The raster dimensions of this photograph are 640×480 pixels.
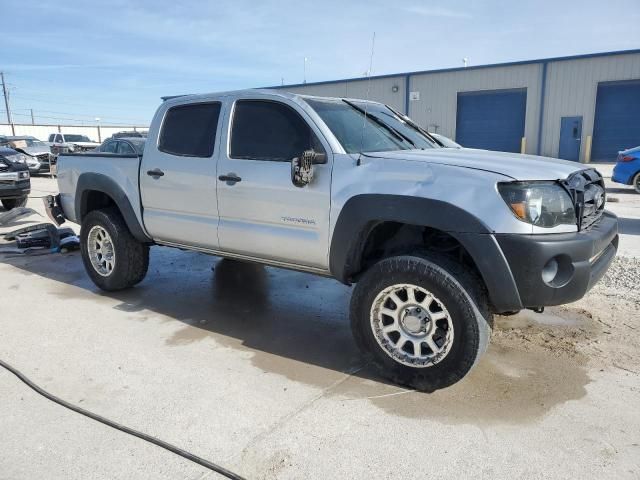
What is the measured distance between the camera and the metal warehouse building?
23891 mm

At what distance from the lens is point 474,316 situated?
10.2ft

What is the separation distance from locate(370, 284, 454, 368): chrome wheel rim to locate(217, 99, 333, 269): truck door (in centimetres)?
58

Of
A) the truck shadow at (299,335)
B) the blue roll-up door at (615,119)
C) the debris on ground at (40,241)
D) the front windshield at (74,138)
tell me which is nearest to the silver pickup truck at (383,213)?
the truck shadow at (299,335)

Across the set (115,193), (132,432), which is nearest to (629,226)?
(115,193)

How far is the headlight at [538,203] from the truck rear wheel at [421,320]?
529 mm

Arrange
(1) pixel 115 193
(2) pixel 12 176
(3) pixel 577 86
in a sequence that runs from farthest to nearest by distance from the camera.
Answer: (3) pixel 577 86
(2) pixel 12 176
(1) pixel 115 193

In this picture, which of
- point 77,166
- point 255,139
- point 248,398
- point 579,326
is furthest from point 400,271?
point 77,166

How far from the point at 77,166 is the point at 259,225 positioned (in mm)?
2743

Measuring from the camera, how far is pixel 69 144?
79.2ft

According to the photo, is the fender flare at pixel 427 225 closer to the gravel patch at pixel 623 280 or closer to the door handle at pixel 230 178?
the door handle at pixel 230 178

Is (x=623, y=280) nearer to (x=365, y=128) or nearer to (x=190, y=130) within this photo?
(x=365, y=128)

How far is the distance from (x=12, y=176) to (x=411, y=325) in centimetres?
923

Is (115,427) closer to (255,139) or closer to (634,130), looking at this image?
(255,139)

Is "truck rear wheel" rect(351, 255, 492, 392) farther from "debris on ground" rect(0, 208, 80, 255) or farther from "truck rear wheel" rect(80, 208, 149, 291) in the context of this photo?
"debris on ground" rect(0, 208, 80, 255)
